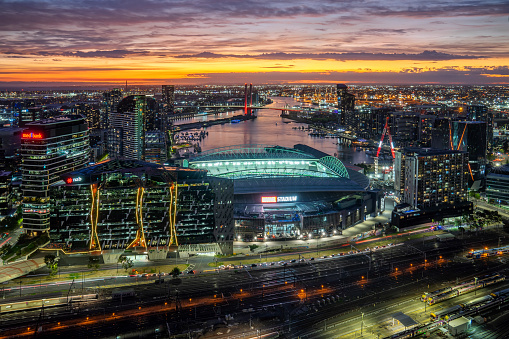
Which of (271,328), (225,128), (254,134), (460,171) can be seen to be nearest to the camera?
(271,328)

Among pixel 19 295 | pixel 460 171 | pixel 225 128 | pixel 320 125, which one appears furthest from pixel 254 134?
pixel 19 295

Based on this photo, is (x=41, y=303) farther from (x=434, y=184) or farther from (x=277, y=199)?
(x=434, y=184)

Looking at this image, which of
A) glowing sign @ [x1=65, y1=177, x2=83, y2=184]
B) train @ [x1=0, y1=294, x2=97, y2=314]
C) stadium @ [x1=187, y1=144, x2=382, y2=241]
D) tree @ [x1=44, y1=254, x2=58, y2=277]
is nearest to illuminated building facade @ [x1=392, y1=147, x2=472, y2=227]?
stadium @ [x1=187, y1=144, x2=382, y2=241]

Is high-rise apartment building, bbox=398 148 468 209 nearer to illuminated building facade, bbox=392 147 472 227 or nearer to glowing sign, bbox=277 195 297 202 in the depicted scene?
illuminated building facade, bbox=392 147 472 227

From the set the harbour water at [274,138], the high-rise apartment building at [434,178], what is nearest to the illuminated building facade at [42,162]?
the high-rise apartment building at [434,178]

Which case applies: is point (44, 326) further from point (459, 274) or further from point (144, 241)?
point (459, 274)

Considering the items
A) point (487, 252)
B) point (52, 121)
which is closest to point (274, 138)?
point (52, 121)

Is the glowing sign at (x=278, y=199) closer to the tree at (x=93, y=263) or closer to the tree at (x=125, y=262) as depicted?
the tree at (x=125, y=262)
